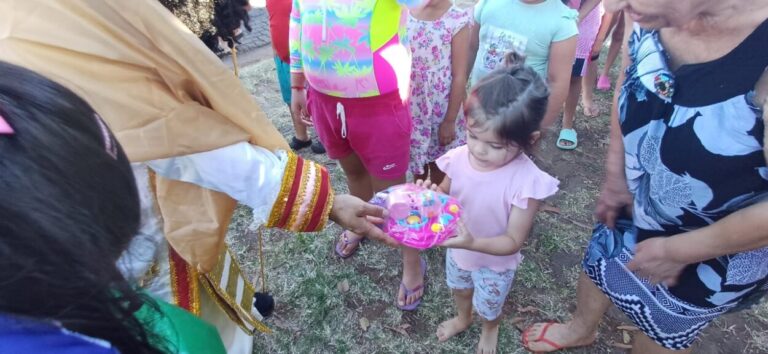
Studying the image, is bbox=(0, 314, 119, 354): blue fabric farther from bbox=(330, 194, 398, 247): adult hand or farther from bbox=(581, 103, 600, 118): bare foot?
bbox=(581, 103, 600, 118): bare foot

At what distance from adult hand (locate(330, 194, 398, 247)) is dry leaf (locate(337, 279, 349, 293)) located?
1.03 meters

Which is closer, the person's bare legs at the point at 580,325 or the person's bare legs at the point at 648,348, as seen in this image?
the person's bare legs at the point at 648,348

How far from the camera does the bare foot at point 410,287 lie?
2.60m

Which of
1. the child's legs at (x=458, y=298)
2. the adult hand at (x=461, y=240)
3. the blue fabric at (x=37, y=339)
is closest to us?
the blue fabric at (x=37, y=339)

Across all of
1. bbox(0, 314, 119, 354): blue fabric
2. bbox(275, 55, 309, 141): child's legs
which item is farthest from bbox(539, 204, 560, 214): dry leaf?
bbox(0, 314, 119, 354): blue fabric

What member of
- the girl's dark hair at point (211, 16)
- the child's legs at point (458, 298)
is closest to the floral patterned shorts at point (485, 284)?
the child's legs at point (458, 298)

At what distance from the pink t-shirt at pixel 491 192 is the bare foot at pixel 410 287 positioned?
64cm

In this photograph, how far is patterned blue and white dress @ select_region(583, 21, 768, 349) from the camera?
48.6 inches

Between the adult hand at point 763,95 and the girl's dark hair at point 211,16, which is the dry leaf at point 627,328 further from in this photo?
the girl's dark hair at point 211,16

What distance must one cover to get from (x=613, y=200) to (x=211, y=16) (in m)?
2.85

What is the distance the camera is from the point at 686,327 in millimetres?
1686

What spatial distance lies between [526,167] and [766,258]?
2.59ft

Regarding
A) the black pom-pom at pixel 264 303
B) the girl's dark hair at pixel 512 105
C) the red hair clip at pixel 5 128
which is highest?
the red hair clip at pixel 5 128

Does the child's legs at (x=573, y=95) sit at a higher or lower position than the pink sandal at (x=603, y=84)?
higher
